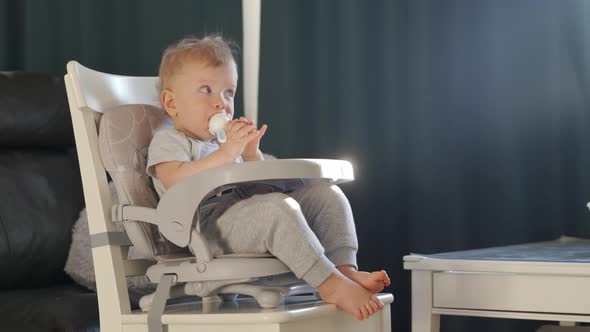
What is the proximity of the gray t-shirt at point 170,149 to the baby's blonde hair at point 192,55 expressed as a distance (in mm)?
102

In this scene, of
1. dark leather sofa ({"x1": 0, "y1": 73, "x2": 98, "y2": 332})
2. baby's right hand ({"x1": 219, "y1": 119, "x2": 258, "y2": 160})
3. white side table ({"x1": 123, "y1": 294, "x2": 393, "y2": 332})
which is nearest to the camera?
white side table ({"x1": 123, "y1": 294, "x2": 393, "y2": 332})

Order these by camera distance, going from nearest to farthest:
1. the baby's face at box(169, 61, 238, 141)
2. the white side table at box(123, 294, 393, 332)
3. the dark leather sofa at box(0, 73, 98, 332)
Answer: the white side table at box(123, 294, 393, 332)
the baby's face at box(169, 61, 238, 141)
the dark leather sofa at box(0, 73, 98, 332)

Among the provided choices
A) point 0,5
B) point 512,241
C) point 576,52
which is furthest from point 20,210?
point 576,52

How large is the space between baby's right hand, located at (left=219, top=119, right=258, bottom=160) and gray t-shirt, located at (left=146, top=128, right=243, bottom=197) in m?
0.09

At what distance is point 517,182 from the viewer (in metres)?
2.18

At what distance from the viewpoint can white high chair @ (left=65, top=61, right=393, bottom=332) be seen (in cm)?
136

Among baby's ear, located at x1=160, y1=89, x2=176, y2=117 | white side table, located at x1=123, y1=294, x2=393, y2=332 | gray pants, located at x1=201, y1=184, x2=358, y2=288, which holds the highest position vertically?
baby's ear, located at x1=160, y1=89, x2=176, y2=117

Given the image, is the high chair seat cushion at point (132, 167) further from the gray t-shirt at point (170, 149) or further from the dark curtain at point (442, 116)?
the dark curtain at point (442, 116)

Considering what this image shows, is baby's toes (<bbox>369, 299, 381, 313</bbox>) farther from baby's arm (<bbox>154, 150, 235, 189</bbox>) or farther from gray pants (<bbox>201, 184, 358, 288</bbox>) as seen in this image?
baby's arm (<bbox>154, 150, 235, 189</bbox>)

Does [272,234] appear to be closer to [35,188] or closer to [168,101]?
[168,101]

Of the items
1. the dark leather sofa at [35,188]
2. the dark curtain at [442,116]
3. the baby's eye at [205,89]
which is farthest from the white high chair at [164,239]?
the dark curtain at [442,116]

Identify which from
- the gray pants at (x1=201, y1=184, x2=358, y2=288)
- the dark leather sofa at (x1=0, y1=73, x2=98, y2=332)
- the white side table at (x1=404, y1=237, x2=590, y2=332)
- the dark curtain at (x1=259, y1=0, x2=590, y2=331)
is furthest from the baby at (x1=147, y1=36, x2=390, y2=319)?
the dark curtain at (x1=259, y1=0, x2=590, y2=331)

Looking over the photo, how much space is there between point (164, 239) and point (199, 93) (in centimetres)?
25

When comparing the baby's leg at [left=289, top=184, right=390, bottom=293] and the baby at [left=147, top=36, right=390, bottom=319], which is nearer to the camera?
the baby at [left=147, top=36, right=390, bottom=319]
